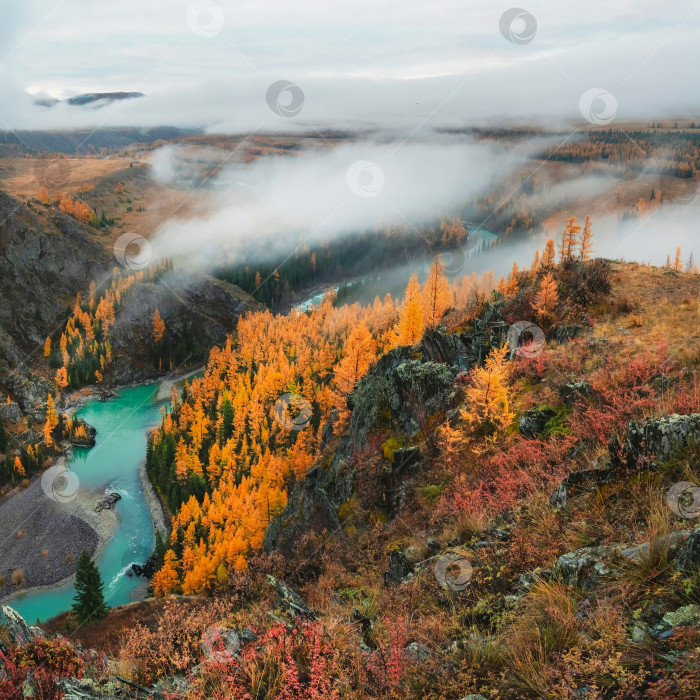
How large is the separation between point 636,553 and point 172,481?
9581cm

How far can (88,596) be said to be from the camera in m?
53.9

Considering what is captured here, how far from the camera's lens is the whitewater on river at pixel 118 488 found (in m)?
69.9

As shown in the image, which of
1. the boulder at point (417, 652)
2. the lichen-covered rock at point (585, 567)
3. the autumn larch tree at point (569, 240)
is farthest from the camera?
the autumn larch tree at point (569, 240)

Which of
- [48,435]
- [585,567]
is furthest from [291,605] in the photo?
[48,435]

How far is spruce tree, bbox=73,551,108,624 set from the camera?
174 feet

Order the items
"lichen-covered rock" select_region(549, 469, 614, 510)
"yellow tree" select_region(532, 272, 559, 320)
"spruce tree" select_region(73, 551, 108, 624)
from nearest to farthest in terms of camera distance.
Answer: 1. "lichen-covered rock" select_region(549, 469, 614, 510)
2. "yellow tree" select_region(532, 272, 559, 320)
3. "spruce tree" select_region(73, 551, 108, 624)

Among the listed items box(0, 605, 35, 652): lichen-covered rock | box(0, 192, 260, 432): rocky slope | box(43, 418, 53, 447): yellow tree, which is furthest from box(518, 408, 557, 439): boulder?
box(0, 192, 260, 432): rocky slope

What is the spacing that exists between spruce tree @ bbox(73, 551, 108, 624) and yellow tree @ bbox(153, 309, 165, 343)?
142515mm

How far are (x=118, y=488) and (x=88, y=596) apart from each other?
50561 mm

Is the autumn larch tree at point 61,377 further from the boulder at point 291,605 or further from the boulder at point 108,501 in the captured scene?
the boulder at point 291,605

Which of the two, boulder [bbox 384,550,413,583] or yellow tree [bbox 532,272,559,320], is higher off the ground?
yellow tree [bbox 532,272,559,320]

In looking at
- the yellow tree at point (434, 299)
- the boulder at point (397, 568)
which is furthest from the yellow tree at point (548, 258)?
the boulder at point (397, 568)

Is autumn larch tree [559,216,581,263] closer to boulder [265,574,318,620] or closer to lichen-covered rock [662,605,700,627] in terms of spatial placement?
boulder [265,574,318,620]

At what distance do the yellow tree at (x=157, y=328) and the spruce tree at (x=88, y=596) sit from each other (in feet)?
468
